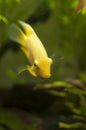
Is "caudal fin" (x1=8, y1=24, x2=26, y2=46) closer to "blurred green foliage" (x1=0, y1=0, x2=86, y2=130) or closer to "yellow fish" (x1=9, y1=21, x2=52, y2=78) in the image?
"yellow fish" (x1=9, y1=21, x2=52, y2=78)

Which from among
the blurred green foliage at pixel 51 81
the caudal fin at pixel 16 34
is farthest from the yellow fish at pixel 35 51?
the blurred green foliage at pixel 51 81

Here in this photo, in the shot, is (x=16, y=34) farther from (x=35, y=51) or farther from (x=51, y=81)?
(x=51, y=81)

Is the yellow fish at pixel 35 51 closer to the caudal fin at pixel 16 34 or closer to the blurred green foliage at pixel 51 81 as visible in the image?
the caudal fin at pixel 16 34

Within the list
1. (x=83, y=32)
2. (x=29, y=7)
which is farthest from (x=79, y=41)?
(x=29, y=7)

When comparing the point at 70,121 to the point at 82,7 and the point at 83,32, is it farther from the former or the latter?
the point at 83,32

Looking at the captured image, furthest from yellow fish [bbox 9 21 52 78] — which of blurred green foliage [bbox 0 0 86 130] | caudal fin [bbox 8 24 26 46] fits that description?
blurred green foliage [bbox 0 0 86 130]

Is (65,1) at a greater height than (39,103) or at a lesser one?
greater

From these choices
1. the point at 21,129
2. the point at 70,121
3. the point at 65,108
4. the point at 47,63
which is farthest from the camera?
the point at 65,108

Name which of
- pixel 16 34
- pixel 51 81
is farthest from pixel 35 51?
pixel 51 81
